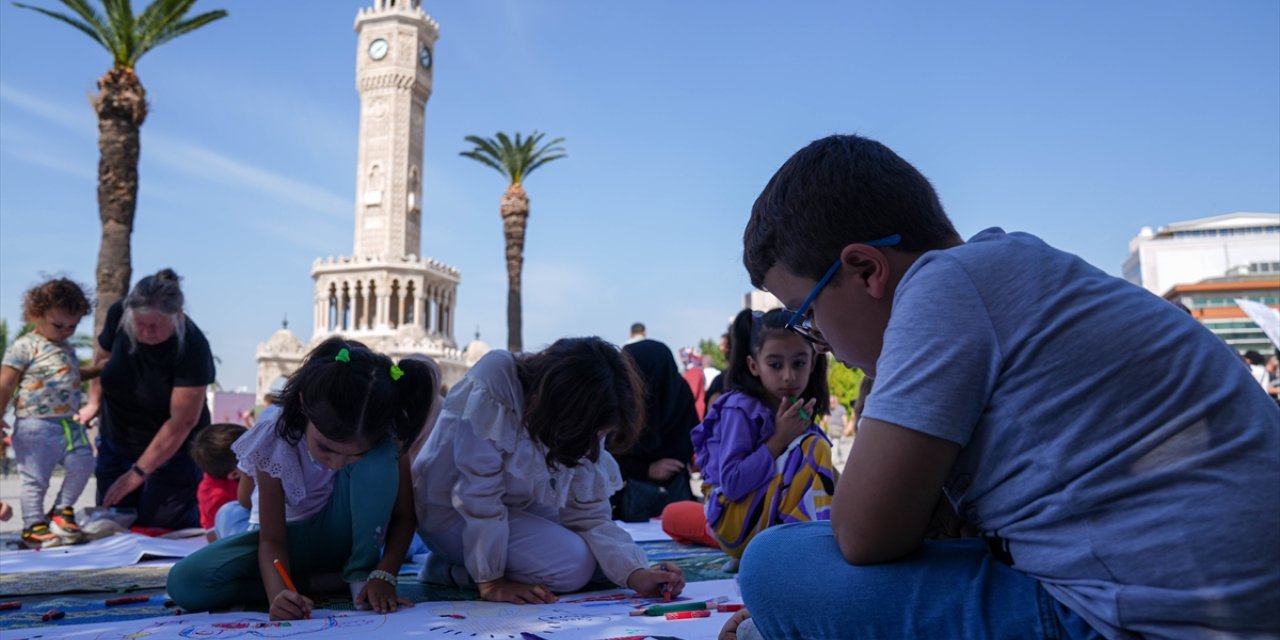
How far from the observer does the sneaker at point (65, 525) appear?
18.0 ft

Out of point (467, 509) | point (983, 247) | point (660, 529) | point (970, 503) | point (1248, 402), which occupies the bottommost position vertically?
point (660, 529)

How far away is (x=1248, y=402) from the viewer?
128cm

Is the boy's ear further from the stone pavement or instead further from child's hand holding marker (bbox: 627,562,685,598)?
the stone pavement

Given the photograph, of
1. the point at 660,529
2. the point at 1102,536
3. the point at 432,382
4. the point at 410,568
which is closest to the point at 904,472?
the point at 1102,536

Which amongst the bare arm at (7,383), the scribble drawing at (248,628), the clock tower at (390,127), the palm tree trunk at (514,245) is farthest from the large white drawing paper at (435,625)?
the clock tower at (390,127)

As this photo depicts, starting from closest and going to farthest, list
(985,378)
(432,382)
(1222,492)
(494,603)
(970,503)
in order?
(1222,492), (985,378), (970,503), (494,603), (432,382)

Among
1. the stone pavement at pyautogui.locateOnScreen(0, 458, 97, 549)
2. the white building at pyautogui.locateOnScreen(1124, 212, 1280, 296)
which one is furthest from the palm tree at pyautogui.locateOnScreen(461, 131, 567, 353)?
the white building at pyautogui.locateOnScreen(1124, 212, 1280, 296)

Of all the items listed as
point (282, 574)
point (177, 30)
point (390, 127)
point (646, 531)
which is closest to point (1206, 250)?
point (390, 127)

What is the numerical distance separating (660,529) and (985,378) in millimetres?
4887

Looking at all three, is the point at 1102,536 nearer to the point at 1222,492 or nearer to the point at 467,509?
the point at 1222,492

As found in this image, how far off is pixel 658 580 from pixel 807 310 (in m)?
1.85

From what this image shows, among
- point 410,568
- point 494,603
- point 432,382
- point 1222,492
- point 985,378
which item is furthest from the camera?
point 410,568

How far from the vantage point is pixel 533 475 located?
341cm

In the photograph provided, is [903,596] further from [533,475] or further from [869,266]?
[533,475]
